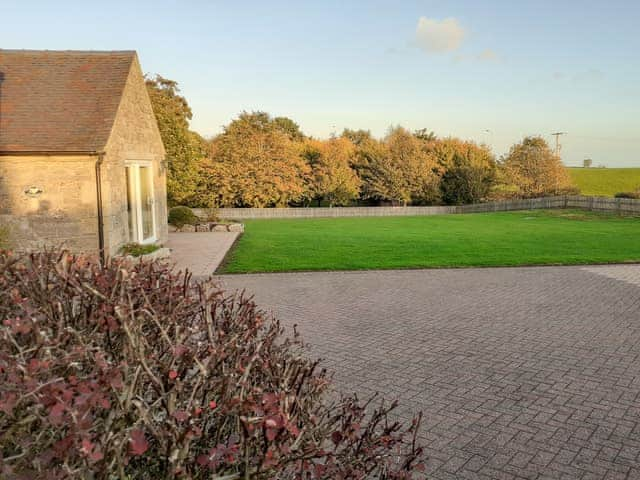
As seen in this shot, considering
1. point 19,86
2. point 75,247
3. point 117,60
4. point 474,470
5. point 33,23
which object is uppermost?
point 33,23

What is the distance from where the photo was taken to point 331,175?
42031 mm

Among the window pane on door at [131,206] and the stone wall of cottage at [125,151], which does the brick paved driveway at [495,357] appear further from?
the window pane on door at [131,206]

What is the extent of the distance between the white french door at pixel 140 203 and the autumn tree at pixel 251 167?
20691 mm

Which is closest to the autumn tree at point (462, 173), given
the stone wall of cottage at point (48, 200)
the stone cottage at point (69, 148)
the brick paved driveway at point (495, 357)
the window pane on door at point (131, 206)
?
the brick paved driveway at point (495, 357)

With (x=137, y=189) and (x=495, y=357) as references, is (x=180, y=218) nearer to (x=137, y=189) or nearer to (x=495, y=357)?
(x=137, y=189)

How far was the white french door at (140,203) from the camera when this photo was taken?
14555mm

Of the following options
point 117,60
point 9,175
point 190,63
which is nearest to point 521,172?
point 190,63

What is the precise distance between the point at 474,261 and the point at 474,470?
1049cm

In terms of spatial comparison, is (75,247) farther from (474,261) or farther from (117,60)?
(474,261)

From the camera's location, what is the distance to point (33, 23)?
47.0ft

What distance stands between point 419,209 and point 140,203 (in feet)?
99.8

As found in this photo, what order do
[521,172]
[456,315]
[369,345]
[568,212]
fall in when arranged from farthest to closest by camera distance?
[521,172] < [568,212] < [456,315] < [369,345]

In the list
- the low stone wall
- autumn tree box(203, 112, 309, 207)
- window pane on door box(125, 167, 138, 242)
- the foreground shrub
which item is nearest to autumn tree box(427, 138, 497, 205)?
the low stone wall

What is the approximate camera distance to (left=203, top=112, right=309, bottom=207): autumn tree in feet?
122
